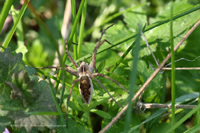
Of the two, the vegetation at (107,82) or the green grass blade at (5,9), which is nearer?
the vegetation at (107,82)

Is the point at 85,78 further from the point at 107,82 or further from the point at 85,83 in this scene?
the point at 107,82

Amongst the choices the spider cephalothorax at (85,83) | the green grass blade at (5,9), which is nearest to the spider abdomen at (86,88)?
the spider cephalothorax at (85,83)

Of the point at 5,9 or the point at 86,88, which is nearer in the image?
the point at 5,9

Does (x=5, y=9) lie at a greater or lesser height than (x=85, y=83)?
greater

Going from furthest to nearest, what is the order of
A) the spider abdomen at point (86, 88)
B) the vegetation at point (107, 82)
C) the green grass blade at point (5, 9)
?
the spider abdomen at point (86, 88), the green grass blade at point (5, 9), the vegetation at point (107, 82)

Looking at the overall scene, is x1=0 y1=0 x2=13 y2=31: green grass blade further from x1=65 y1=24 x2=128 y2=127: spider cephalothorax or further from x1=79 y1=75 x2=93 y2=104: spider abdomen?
x1=79 y1=75 x2=93 y2=104: spider abdomen

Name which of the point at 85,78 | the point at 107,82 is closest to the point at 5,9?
the point at 85,78

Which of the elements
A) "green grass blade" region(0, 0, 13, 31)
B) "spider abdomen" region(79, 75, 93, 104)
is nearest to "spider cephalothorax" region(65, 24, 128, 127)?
"spider abdomen" region(79, 75, 93, 104)

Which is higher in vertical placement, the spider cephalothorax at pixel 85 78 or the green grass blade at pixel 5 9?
the green grass blade at pixel 5 9

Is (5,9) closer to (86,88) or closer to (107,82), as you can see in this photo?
(86,88)

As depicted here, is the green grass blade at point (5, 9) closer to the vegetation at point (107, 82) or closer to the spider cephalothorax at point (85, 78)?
the vegetation at point (107, 82)
